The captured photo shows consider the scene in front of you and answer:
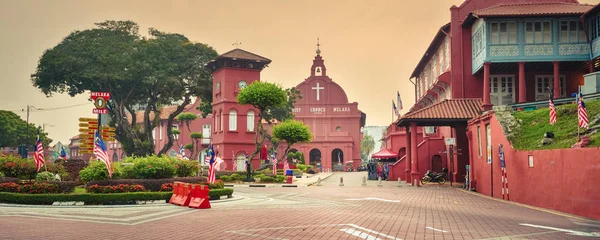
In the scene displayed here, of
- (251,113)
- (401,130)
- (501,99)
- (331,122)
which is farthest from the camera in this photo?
(331,122)

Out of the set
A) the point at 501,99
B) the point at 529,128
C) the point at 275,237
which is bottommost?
the point at 275,237

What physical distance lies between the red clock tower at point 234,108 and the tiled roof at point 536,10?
25641mm

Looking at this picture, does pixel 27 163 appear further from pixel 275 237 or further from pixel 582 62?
pixel 582 62

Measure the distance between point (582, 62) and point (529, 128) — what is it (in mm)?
13074

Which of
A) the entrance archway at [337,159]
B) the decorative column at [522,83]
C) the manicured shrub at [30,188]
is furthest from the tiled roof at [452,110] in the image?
the entrance archway at [337,159]

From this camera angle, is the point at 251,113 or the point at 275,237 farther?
the point at 251,113

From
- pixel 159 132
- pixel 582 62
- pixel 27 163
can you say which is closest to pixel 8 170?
pixel 27 163

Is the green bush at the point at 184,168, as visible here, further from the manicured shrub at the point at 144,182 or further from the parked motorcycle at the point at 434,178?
the parked motorcycle at the point at 434,178

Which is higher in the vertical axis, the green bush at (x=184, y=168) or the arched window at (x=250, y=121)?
the arched window at (x=250, y=121)

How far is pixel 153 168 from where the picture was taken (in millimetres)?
25391

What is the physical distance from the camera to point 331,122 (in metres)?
82.0

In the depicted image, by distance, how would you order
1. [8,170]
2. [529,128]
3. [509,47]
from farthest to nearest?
[509,47], [8,170], [529,128]

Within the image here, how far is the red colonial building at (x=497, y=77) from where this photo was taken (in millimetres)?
26180

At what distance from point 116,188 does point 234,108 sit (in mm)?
33385
